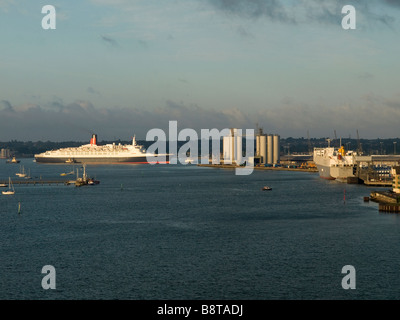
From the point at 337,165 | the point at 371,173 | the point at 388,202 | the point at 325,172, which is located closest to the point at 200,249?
the point at 388,202

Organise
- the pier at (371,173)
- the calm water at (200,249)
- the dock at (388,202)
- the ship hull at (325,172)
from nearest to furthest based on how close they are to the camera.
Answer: the calm water at (200,249), the dock at (388,202), the pier at (371,173), the ship hull at (325,172)

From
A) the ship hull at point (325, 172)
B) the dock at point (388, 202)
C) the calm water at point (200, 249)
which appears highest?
the ship hull at point (325, 172)

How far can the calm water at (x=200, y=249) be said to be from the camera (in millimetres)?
29719

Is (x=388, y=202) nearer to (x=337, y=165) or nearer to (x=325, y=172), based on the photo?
(x=337, y=165)

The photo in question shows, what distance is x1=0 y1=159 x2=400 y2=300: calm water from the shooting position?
97.5 ft

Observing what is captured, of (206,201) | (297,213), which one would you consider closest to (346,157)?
(206,201)

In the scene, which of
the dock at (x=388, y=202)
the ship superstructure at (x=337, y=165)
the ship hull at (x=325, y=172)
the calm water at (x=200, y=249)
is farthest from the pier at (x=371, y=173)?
the calm water at (x=200, y=249)

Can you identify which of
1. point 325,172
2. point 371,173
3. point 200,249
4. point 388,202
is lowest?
point 200,249

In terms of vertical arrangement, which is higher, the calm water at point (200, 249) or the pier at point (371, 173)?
the pier at point (371, 173)

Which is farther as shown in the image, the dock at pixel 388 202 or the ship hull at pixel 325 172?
the ship hull at pixel 325 172

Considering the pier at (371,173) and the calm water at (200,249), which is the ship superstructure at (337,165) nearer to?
the pier at (371,173)

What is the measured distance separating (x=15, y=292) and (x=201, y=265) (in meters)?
11.0

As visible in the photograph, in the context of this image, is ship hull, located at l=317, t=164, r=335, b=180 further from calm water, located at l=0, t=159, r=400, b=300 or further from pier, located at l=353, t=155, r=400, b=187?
calm water, located at l=0, t=159, r=400, b=300

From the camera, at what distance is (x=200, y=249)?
39.5 m
